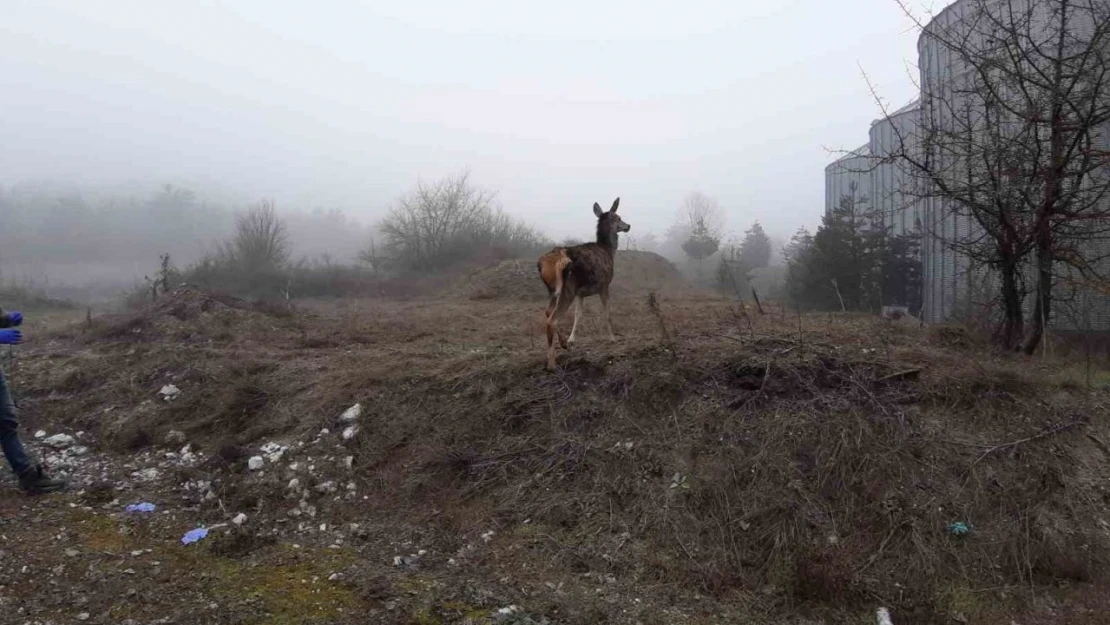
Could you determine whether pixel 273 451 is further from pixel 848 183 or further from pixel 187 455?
pixel 848 183

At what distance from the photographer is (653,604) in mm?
4469

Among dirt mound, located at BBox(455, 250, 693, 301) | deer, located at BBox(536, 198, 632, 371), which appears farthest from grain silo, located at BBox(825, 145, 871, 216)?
deer, located at BBox(536, 198, 632, 371)

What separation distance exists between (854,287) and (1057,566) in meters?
13.2

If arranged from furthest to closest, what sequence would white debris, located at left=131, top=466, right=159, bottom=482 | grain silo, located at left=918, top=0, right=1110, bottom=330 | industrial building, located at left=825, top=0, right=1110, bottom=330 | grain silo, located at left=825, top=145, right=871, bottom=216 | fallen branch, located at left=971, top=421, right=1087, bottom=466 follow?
grain silo, located at left=825, top=145, right=871, bottom=216 < industrial building, located at left=825, top=0, right=1110, bottom=330 < grain silo, located at left=918, top=0, right=1110, bottom=330 < white debris, located at left=131, top=466, right=159, bottom=482 < fallen branch, located at left=971, top=421, right=1087, bottom=466

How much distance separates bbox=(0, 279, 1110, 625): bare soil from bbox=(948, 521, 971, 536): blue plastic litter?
0.04ft

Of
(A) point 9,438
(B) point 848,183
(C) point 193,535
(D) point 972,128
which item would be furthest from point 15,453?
(B) point 848,183

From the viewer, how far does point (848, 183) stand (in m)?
21.2

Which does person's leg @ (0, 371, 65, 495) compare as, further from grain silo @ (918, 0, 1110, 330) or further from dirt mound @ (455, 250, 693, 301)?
dirt mound @ (455, 250, 693, 301)

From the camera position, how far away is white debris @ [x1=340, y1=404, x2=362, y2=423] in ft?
22.8

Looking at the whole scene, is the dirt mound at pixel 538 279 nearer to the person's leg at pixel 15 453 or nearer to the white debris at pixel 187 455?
the white debris at pixel 187 455

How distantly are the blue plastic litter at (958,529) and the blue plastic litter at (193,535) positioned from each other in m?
5.58

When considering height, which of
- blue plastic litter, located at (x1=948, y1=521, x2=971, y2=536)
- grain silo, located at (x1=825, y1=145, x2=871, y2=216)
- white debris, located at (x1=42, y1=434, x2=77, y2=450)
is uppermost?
grain silo, located at (x1=825, y1=145, x2=871, y2=216)

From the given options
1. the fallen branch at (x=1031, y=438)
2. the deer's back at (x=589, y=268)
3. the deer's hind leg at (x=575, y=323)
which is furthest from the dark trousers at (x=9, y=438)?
the fallen branch at (x=1031, y=438)

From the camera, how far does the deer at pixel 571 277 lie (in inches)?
295
